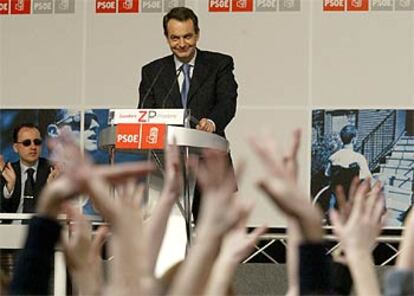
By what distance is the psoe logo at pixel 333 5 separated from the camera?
272 inches

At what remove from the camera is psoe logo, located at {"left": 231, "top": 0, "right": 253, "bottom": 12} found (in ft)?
23.0

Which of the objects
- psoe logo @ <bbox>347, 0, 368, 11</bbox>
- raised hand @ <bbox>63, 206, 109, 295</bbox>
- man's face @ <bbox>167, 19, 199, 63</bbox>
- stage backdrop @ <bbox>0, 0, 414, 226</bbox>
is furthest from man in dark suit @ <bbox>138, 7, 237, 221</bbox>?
raised hand @ <bbox>63, 206, 109, 295</bbox>

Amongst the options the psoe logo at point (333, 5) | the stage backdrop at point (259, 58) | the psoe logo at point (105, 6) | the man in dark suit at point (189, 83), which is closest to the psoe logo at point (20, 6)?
the stage backdrop at point (259, 58)

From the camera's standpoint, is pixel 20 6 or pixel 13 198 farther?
pixel 20 6

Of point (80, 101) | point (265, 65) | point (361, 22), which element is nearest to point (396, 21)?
point (361, 22)

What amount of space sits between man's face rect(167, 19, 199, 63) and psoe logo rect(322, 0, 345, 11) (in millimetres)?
1223

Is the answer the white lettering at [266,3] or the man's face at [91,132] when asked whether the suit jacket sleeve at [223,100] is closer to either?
the white lettering at [266,3]

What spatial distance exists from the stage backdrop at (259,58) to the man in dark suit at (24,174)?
0.69ft

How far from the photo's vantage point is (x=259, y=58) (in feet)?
22.8

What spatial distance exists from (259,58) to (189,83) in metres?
1.04

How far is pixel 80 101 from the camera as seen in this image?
705 cm

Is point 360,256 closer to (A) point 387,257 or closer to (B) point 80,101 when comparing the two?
(A) point 387,257

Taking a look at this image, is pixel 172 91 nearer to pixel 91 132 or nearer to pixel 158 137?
pixel 91 132

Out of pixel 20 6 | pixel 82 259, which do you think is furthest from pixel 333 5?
pixel 82 259
